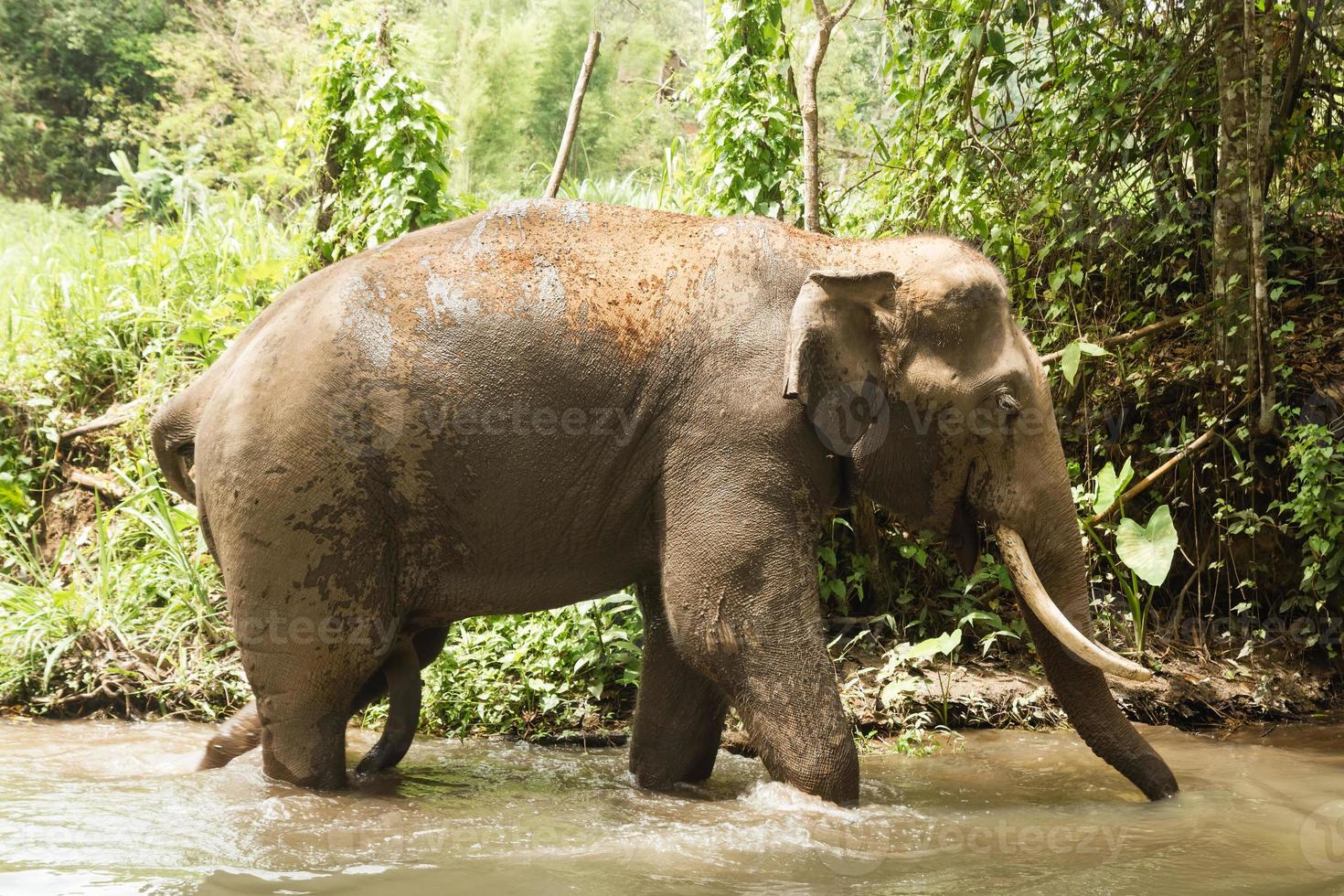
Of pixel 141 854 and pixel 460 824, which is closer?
pixel 141 854

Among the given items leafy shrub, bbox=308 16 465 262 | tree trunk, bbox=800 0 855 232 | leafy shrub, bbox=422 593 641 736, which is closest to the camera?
leafy shrub, bbox=422 593 641 736

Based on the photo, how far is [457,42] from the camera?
19.8 meters

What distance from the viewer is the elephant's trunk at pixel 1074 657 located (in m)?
4.09

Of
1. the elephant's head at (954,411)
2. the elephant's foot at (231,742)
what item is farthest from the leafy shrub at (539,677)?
the elephant's head at (954,411)

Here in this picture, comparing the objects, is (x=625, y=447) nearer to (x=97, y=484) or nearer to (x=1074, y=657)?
(x=1074, y=657)

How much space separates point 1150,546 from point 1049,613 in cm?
188

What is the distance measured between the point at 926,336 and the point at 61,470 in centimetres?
577

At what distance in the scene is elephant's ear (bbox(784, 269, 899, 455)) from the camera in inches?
150

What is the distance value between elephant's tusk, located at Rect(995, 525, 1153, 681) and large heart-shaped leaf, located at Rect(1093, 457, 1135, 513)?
5.82ft

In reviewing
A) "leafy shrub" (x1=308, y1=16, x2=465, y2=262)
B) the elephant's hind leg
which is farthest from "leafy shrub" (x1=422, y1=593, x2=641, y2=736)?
"leafy shrub" (x1=308, y1=16, x2=465, y2=262)

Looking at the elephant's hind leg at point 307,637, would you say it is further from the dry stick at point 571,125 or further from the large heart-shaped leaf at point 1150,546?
the large heart-shaped leaf at point 1150,546

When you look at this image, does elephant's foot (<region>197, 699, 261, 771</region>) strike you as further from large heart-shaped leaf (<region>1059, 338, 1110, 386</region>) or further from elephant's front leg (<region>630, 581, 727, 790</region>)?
large heart-shaped leaf (<region>1059, 338, 1110, 386</region>)

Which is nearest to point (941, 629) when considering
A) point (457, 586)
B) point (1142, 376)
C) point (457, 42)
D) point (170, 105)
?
point (1142, 376)

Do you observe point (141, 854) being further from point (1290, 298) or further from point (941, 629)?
point (1290, 298)
